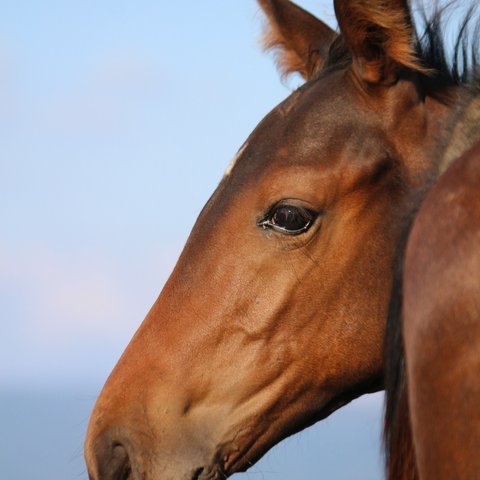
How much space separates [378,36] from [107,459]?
180cm

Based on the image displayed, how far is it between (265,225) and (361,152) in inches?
17.7

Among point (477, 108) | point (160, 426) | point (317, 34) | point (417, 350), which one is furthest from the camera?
point (317, 34)

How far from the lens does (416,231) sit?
193 cm

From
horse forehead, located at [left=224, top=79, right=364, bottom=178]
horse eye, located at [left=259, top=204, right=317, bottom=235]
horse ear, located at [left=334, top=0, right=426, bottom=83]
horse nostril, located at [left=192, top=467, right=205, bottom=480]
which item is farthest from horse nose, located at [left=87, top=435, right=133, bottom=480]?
horse ear, located at [left=334, top=0, right=426, bottom=83]

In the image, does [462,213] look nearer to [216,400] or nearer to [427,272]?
[427,272]

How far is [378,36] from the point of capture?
3.35 meters

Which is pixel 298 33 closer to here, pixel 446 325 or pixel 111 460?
pixel 111 460

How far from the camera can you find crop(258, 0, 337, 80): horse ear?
13.7 feet

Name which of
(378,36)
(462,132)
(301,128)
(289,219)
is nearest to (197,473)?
(289,219)

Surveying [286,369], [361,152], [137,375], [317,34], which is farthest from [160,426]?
[317,34]

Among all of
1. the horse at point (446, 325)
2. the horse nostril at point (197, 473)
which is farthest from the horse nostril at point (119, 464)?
the horse at point (446, 325)

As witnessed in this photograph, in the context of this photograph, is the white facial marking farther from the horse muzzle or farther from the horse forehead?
the horse muzzle

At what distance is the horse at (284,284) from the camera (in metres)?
3.13

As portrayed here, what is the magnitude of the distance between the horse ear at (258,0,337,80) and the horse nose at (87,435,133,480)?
6.45ft
